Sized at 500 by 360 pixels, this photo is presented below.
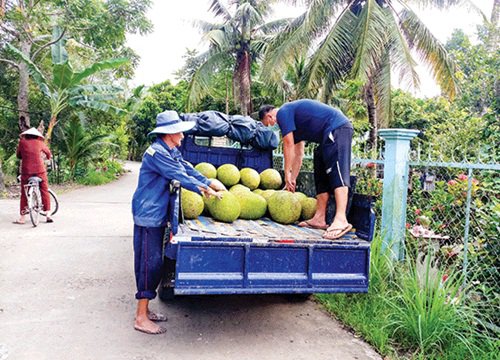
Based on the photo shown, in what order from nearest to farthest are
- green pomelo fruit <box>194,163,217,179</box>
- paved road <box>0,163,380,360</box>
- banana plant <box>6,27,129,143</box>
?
paved road <box>0,163,380,360</box> < green pomelo fruit <box>194,163,217,179</box> < banana plant <box>6,27,129,143</box>

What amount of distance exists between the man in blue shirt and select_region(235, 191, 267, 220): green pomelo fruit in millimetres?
743

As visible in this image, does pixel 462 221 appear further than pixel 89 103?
No

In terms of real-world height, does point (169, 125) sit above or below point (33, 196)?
above

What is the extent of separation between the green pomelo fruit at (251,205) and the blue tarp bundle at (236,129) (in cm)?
137

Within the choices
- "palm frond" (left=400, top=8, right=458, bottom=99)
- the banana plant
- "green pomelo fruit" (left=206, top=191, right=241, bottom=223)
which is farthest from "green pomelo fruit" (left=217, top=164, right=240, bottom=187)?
"palm frond" (left=400, top=8, right=458, bottom=99)

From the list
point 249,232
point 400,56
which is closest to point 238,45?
point 400,56

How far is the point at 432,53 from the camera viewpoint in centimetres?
1241

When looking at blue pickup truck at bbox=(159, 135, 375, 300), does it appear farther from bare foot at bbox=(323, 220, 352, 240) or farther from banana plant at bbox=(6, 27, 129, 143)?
banana plant at bbox=(6, 27, 129, 143)

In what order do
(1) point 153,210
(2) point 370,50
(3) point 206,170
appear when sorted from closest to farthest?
(1) point 153,210, (3) point 206,170, (2) point 370,50

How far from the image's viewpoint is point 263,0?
17.9 metres

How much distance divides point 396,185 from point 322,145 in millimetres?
908

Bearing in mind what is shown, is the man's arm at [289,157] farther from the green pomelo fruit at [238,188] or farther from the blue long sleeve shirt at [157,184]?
the blue long sleeve shirt at [157,184]

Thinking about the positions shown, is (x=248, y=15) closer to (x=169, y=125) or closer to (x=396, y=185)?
(x=396, y=185)

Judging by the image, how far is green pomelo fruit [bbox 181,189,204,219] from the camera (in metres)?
3.87
